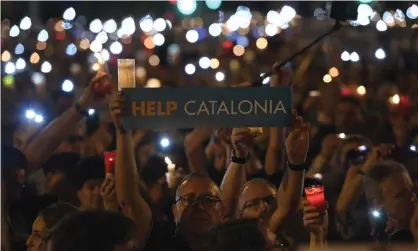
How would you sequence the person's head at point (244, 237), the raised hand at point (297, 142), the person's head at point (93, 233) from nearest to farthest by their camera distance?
1. the person's head at point (93, 233)
2. the person's head at point (244, 237)
3. the raised hand at point (297, 142)

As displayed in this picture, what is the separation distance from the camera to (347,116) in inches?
75.8

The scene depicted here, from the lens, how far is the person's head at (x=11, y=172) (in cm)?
189

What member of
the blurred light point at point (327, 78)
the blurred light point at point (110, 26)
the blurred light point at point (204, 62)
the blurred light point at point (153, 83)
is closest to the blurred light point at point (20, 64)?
the blurred light point at point (110, 26)

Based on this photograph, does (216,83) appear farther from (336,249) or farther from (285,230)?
(336,249)

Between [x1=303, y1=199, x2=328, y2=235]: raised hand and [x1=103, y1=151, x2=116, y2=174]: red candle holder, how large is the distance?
511 millimetres

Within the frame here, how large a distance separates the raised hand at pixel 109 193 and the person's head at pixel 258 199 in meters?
0.33

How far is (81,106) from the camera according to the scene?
1.89m

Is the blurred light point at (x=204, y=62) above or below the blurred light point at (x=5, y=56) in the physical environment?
below

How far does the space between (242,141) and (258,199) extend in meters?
0.16

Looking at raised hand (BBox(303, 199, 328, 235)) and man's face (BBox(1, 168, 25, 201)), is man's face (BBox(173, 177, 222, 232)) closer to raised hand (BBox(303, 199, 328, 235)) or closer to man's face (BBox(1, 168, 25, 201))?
raised hand (BBox(303, 199, 328, 235))

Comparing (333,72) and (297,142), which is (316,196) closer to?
(297,142)

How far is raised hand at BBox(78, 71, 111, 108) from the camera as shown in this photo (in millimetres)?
1863

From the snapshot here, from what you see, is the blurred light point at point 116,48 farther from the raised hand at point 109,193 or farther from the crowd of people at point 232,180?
the raised hand at point 109,193

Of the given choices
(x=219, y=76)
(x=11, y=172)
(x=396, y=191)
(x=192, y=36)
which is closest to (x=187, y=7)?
(x=192, y=36)
